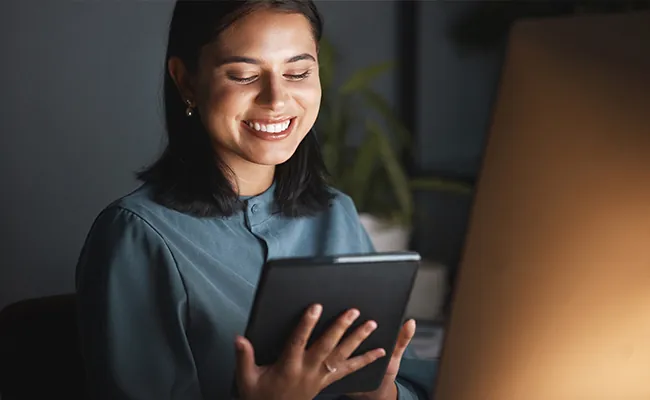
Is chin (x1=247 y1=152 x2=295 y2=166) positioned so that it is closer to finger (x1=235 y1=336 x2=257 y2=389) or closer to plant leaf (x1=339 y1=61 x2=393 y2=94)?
finger (x1=235 y1=336 x2=257 y2=389)

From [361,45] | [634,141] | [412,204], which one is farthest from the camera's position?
[412,204]

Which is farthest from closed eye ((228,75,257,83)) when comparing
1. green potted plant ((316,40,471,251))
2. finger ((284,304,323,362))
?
green potted plant ((316,40,471,251))

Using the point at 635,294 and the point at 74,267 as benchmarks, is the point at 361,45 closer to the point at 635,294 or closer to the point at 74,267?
the point at 74,267

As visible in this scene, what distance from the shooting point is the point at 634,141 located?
1.82 feet

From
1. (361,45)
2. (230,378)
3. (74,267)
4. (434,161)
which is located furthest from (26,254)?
(434,161)

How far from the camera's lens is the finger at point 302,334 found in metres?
0.63

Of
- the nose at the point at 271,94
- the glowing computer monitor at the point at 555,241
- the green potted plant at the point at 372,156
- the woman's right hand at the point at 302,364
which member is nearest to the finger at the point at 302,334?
the woman's right hand at the point at 302,364

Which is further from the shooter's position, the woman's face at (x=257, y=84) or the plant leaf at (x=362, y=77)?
the plant leaf at (x=362, y=77)

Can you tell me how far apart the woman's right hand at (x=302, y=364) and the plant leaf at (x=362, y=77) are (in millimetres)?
756

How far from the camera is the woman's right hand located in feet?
2.09

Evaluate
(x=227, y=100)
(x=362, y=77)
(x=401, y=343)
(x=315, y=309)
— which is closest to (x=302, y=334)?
(x=315, y=309)

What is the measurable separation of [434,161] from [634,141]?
1162 millimetres

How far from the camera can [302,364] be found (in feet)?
2.14

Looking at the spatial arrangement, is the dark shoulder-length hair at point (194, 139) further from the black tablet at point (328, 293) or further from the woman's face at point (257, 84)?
the black tablet at point (328, 293)
